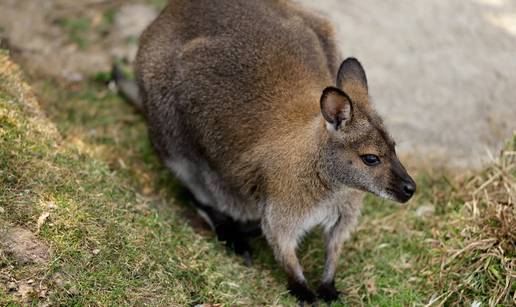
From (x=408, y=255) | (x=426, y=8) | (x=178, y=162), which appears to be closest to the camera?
(x=408, y=255)

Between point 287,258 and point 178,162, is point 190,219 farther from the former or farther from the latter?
point 287,258

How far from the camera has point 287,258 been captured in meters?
4.77

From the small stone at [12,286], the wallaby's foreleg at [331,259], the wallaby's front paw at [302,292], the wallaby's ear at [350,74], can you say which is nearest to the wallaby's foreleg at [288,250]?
the wallaby's front paw at [302,292]

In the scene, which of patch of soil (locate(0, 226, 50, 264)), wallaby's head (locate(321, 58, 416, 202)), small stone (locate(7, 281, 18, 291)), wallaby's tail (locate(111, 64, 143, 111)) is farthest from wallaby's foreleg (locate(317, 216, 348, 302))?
wallaby's tail (locate(111, 64, 143, 111))

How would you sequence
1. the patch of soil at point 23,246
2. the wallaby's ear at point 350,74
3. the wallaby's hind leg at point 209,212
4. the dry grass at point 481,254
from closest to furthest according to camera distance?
the patch of soil at point 23,246 < the dry grass at point 481,254 < the wallaby's ear at point 350,74 < the wallaby's hind leg at point 209,212

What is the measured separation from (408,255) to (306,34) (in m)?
1.76

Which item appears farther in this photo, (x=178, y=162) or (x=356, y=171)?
(x=178, y=162)

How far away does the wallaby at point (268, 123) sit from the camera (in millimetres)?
4332

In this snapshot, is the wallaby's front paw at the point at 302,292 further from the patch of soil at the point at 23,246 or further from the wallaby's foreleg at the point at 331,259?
the patch of soil at the point at 23,246

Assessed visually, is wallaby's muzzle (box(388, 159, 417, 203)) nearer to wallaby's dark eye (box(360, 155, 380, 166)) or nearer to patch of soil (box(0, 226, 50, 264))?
wallaby's dark eye (box(360, 155, 380, 166))

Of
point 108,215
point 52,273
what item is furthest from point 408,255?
point 52,273

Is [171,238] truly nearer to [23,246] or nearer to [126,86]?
[23,246]

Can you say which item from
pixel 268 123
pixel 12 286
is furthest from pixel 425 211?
pixel 12 286

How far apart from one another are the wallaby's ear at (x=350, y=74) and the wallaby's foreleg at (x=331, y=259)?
932 mm
